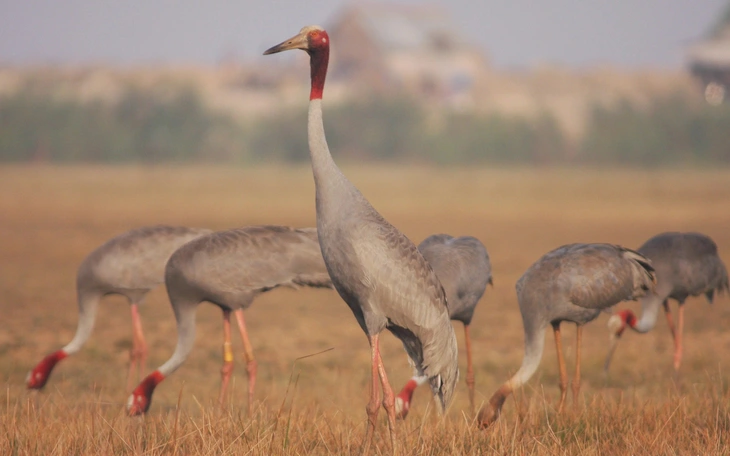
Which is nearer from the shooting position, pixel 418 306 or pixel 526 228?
pixel 418 306

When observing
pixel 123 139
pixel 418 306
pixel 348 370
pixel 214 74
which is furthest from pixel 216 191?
pixel 214 74

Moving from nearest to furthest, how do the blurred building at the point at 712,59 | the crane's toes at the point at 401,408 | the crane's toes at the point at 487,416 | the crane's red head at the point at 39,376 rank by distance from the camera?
the crane's toes at the point at 487,416 < the crane's toes at the point at 401,408 < the crane's red head at the point at 39,376 < the blurred building at the point at 712,59

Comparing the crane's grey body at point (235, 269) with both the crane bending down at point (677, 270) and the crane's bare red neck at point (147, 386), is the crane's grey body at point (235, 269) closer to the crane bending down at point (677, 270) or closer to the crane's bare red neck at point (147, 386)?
the crane's bare red neck at point (147, 386)

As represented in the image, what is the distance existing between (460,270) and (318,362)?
2537mm

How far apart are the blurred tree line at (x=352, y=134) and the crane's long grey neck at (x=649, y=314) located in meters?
30.9

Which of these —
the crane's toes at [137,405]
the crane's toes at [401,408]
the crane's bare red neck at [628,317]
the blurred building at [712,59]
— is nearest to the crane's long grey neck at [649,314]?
the crane's bare red neck at [628,317]

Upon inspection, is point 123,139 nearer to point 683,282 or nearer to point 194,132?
point 194,132

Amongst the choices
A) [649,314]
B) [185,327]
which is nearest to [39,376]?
[185,327]

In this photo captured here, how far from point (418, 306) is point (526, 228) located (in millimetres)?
15878

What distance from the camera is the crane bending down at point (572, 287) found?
598 cm

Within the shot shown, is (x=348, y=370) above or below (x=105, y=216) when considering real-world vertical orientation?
above

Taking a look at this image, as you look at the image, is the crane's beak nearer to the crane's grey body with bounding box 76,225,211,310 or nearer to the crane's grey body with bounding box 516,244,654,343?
the crane's grey body with bounding box 516,244,654,343

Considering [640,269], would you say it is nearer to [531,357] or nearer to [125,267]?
[531,357]

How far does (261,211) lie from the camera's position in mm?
23453
